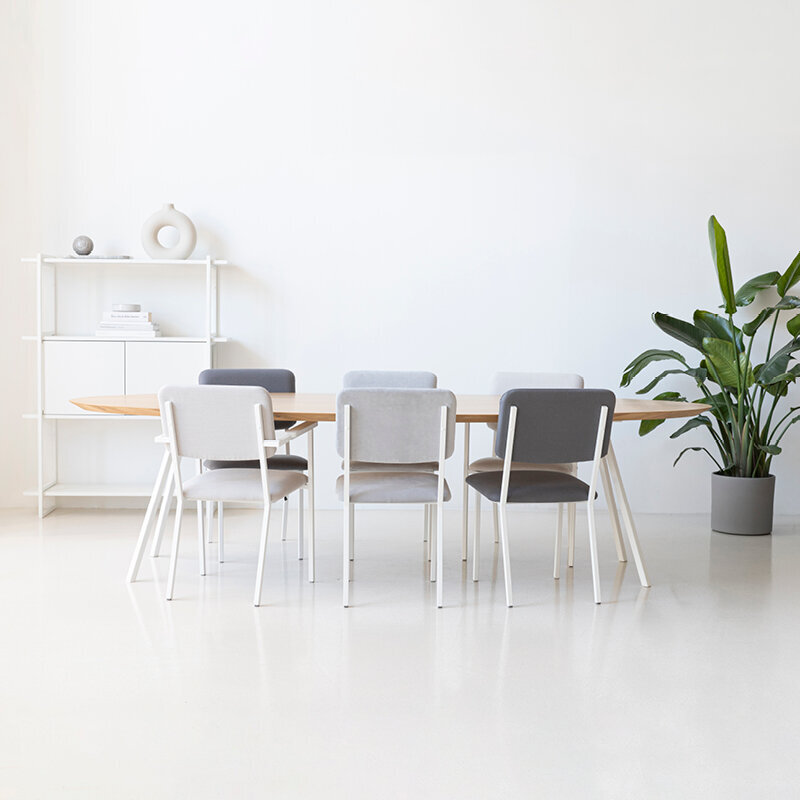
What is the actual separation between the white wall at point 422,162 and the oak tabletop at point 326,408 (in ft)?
4.62

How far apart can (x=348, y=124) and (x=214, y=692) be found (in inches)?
143

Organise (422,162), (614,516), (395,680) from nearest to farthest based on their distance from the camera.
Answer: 1. (395,680)
2. (614,516)
3. (422,162)

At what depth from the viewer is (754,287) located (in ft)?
16.7

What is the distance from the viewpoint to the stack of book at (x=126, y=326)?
5164mm

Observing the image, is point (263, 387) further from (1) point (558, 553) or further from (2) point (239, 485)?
(1) point (558, 553)

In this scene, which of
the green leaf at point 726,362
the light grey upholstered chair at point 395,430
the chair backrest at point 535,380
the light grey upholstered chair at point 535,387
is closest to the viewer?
the light grey upholstered chair at point 395,430

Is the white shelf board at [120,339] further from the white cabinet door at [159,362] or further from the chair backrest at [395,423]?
the chair backrest at [395,423]

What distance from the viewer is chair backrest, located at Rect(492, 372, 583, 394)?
172 inches

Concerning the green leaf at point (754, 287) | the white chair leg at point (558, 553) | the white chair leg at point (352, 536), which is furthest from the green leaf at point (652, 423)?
the white chair leg at point (352, 536)

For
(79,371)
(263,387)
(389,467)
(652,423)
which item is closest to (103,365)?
(79,371)

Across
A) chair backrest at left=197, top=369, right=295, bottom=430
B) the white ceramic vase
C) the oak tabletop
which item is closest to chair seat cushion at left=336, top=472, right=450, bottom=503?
the oak tabletop

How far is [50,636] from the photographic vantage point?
10.2 feet

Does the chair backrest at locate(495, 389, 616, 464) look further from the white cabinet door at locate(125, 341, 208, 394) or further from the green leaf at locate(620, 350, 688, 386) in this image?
the white cabinet door at locate(125, 341, 208, 394)

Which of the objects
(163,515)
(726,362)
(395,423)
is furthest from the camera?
(726,362)
